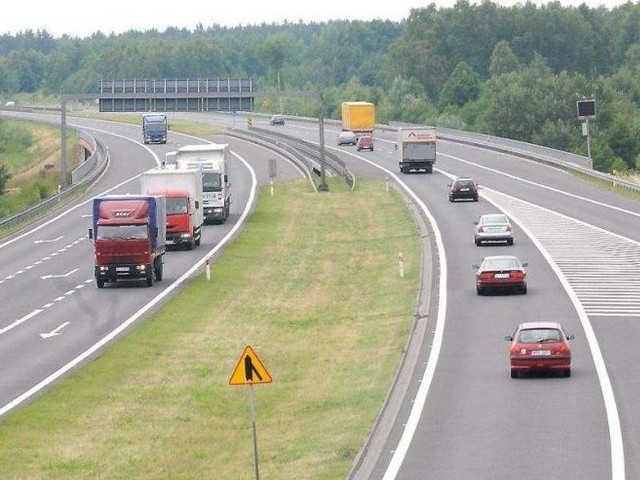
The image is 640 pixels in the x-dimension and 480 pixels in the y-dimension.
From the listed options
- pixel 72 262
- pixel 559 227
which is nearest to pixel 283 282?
pixel 72 262

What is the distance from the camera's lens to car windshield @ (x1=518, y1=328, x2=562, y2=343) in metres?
→ 38.5

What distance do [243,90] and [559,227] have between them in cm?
4755

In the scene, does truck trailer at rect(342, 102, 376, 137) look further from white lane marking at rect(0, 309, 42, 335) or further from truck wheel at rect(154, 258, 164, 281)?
white lane marking at rect(0, 309, 42, 335)

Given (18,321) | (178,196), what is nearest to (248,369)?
(18,321)

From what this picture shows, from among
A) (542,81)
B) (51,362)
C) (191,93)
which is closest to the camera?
(51,362)

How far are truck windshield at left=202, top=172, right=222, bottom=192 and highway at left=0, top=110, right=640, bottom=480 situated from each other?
2.32m

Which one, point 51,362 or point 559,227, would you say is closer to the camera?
point 51,362

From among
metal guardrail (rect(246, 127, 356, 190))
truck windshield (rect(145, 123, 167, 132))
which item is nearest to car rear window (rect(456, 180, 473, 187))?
metal guardrail (rect(246, 127, 356, 190))

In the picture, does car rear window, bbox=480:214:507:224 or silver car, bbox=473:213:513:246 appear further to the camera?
car rear window, bbox=480:214:507:224

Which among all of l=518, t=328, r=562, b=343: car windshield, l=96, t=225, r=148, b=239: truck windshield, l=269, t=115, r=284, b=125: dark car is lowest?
l=269, t=115, r=284, b=125: dark car

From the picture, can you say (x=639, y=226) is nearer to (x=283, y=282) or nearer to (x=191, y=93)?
(x=283, y=282)

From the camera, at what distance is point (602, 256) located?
67812mm

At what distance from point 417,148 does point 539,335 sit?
7773 cm

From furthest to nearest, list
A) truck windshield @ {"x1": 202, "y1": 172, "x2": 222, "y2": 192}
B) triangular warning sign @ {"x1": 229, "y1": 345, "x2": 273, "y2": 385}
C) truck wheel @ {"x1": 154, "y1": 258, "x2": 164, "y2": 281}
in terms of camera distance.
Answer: truck windshield @ {"x1": 202, "y1": 172, "x2": 222, "y2": 192}, truck wheel @ {"x1": 154, "y1": 258, "x2": 164, "y2": 281}, triangular warning sign @ {"x1": 229, "y1": 345, "x2": 273, "y2": 385}
